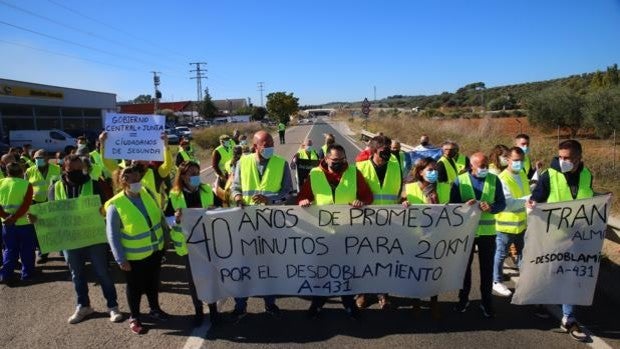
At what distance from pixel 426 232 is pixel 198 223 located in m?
2.54

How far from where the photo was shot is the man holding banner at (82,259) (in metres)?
5.46

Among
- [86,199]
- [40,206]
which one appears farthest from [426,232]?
[40,206]

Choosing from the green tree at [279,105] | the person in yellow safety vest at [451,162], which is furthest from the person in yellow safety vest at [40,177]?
the green tree at [279,105]

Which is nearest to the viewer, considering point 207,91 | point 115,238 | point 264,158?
point 115,238

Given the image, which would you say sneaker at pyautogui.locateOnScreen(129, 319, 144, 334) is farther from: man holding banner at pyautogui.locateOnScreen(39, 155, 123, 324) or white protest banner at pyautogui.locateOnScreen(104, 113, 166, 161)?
white protest banner at pyautogui.locateOnScreen(104, 113, 166, 161)

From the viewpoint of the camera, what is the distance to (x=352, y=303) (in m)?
5.34

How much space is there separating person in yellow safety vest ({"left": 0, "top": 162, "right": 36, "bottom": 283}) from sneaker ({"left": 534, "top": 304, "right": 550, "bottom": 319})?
674cm

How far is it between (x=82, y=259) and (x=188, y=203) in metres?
1.53

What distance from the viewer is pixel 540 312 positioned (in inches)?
208

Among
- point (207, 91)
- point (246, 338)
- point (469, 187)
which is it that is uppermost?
point (207, 91)

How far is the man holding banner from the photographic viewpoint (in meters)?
5.46

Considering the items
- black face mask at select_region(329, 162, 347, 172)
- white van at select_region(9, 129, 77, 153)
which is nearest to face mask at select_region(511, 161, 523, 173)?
black face mask at select_region(329, 162, 347, 172)

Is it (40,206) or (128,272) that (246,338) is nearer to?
(128,272)

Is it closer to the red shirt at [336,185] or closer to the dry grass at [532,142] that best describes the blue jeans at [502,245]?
the red shirt at [336,185]
